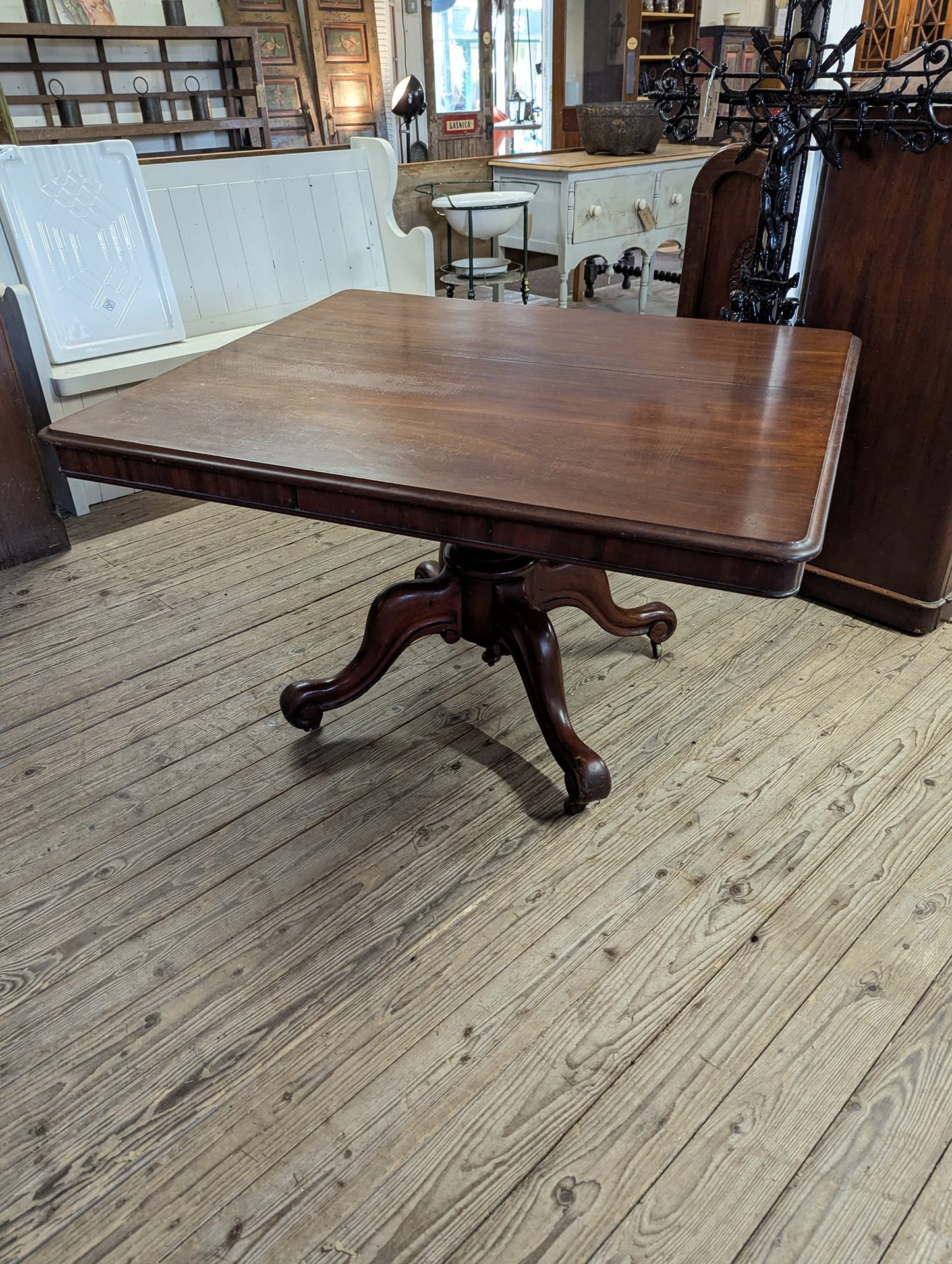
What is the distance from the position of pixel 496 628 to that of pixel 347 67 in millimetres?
5859

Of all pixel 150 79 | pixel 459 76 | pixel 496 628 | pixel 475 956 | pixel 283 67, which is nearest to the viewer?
pixel 475 956

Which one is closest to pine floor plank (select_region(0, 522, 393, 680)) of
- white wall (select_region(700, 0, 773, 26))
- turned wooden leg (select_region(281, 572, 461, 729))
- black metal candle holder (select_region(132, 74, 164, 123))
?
turned wooden leg (select_region(281, 572, 461, 729))

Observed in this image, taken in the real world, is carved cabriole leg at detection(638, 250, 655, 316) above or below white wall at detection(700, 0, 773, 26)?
below

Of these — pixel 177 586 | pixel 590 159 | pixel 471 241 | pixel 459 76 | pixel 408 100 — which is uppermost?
pixel 459 76

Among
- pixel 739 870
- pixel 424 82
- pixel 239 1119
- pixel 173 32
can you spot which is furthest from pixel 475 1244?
pixel 424 82

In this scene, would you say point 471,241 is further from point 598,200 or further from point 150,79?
point 150,79

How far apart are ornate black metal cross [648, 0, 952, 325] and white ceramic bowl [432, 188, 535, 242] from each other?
1.88 metres

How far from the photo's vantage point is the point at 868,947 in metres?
1.29

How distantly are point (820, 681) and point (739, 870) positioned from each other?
23.6 inches

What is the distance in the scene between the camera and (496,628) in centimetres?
165

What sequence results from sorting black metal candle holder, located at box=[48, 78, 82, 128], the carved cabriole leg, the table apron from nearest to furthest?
1. the table apron
2. the carved cabriole leg
3. black metal candle holder, located at box=[48, 78, 82, 128]

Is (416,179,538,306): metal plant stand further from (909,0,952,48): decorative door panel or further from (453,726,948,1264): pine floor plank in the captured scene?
(909,0,952,48): decorative door panel

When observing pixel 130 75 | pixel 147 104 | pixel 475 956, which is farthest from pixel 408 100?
pixel 475 956

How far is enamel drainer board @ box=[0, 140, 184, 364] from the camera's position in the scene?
260 centimetres
